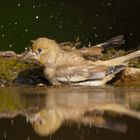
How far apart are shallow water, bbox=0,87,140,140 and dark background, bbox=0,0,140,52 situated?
2.23 m

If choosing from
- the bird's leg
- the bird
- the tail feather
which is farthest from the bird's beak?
the tail feather

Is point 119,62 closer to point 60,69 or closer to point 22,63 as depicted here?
point 60,69

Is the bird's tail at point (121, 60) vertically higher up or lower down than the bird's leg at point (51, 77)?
higher up

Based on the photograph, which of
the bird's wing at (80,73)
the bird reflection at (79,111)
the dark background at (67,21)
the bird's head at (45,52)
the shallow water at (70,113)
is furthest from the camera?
the dark background at (67,21)

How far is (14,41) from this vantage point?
23.3 feet

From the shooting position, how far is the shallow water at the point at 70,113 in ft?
10.2

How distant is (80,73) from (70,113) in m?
1.37

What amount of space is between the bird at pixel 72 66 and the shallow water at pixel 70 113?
0.54ft

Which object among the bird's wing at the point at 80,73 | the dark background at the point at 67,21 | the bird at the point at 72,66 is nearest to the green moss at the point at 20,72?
the bird at the point at 72,66

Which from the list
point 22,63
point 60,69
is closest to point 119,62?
point 60,69

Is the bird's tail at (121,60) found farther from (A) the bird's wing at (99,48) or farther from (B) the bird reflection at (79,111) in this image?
(B) the bird reflection at (79,111)

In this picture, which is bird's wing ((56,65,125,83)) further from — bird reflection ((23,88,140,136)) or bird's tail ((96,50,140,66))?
bird reflection ((23,88,140,136))

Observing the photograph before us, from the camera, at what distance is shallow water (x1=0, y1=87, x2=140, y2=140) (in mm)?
3119

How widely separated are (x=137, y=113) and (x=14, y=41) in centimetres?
363
